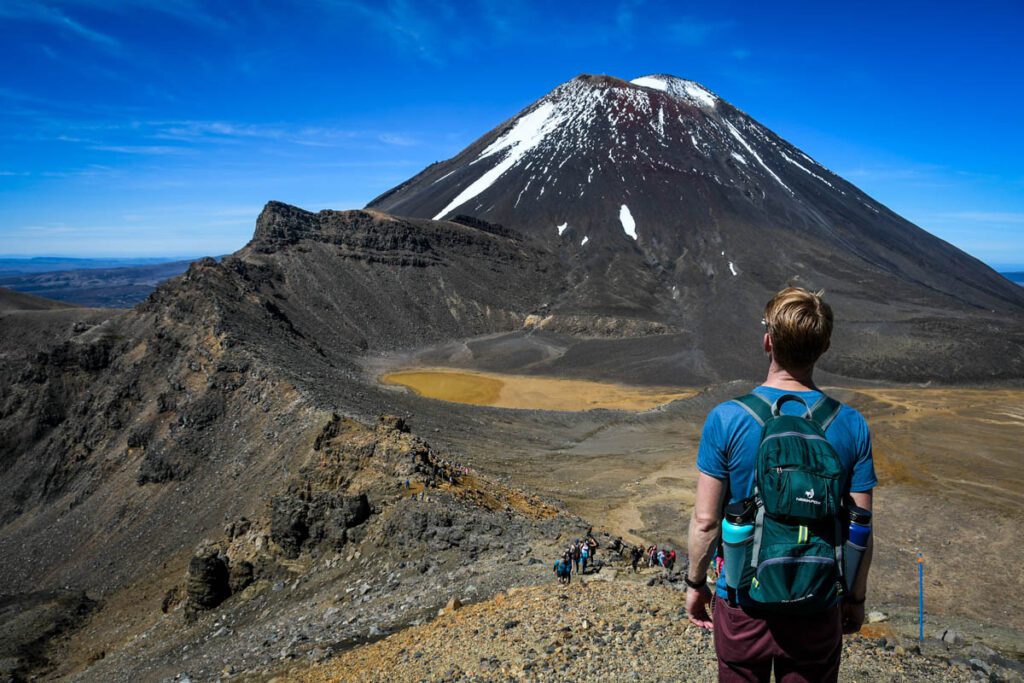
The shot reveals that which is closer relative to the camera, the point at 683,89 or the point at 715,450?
the point at 715,450

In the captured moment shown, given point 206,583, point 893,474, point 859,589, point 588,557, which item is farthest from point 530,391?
point 859,589

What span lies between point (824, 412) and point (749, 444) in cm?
35

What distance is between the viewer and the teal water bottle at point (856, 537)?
8.52 ft

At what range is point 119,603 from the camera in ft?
59.8

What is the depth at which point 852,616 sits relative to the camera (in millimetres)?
2930

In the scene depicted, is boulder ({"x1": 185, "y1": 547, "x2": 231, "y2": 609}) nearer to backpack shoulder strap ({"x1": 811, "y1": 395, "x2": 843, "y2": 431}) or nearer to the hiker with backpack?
the hiker with backpack

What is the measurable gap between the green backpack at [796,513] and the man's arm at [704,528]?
0.20 m

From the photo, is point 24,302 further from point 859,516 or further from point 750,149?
point 750,149

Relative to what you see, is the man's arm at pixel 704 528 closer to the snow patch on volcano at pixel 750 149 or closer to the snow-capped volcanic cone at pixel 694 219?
the snow-capped volcanic cone at pixel 694 219

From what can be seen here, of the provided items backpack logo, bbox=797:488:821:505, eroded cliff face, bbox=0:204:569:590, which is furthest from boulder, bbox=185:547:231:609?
backpack logo, bbox=797:488:821:505

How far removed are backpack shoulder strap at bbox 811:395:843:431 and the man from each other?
0.02 meters

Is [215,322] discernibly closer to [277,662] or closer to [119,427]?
[119,427]

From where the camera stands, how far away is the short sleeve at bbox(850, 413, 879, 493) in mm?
2643

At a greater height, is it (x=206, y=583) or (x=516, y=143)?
(x=516, y=143)
